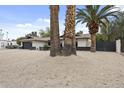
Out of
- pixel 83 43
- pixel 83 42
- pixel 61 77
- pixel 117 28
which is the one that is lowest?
pixel 61 77

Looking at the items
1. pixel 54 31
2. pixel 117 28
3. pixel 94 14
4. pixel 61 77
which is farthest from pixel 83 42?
pixel 61 77

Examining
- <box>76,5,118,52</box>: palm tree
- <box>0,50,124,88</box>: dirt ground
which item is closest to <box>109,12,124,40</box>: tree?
<box>76,5,118,52</box>: palm tree

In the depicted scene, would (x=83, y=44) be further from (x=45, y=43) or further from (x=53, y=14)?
(x=53, y=14)

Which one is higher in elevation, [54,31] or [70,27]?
[70,27]

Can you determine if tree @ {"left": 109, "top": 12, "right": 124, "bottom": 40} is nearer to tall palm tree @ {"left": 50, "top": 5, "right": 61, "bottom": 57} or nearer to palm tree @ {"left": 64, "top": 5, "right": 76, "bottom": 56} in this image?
palm tree @ {"left": 64, "top": 5, "right": 76, "bottom": 56}

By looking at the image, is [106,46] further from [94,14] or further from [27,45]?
[27,45]

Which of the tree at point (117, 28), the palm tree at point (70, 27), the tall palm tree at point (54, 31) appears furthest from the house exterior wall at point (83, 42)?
the tall palm tree at point (54, 31)

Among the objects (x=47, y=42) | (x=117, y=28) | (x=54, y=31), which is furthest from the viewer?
(x=47, y=42)

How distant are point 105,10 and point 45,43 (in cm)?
2589

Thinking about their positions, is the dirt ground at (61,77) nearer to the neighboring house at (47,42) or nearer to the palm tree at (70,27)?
the palm tree at (70,27)

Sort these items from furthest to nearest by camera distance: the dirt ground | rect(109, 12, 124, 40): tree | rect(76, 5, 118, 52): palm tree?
rect(109, 12, 124, 40): tree < rect(76, 5, 118, 52): palm tree < the dirt ground

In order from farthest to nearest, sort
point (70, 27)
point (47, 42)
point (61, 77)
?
point (47, 42) → point (70, 27) → point (61, 77)

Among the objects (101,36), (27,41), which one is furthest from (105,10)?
(27,41)
